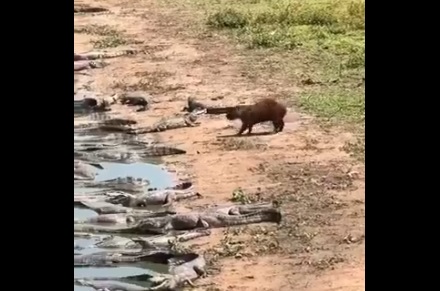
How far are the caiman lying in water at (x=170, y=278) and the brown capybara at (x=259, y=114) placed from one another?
0.31 m

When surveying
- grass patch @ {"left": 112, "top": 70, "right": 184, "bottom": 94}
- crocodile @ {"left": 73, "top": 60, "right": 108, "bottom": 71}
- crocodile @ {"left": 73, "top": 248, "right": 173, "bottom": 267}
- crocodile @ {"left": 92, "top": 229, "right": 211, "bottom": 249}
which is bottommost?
crocodile @ {"left": 73, "top": 248, "right": 173, "bottom": 267}


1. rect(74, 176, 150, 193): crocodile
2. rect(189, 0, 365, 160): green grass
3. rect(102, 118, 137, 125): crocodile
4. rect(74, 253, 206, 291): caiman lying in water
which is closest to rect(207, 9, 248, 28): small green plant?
rect(189, 0, 365, 160): green grass

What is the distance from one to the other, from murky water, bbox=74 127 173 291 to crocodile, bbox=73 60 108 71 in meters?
0.16

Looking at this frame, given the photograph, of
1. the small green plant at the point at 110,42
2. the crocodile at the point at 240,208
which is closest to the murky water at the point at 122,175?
the crocodile at the point at 240,208

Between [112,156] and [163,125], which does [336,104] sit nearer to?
[163,125]

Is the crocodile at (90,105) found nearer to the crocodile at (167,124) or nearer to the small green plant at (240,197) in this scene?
the crocodile at (167,124)

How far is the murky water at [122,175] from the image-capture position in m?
1.79

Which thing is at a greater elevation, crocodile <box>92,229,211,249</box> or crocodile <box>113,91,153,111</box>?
crocodile <box>113,91,153,111</box>

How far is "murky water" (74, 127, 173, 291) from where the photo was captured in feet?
5.88

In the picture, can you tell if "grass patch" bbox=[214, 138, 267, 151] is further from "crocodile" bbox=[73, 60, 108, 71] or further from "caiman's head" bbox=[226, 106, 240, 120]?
"crocodile" bbox=[73, 60, 108, 71]
